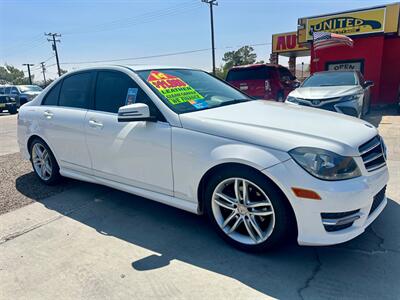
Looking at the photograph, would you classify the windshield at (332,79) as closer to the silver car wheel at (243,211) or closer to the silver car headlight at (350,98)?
the silver car headlight at (350,98)

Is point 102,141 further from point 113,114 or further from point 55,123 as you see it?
point 55,123

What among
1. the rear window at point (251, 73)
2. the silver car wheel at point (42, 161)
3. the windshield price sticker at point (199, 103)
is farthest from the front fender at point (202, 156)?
the rear window at point (251, 73)

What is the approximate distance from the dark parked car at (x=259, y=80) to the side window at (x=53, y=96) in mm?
6383

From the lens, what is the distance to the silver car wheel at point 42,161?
439cm

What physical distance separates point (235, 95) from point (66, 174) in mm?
2427

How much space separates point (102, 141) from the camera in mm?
3416

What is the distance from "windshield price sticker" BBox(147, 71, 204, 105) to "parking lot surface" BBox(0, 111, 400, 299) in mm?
1285

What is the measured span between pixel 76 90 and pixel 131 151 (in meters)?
1.39

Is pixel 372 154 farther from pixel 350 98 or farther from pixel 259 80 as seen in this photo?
pixel 259 80

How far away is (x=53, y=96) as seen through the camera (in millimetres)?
4234

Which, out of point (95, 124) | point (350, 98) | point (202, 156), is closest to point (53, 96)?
point (95, 124)

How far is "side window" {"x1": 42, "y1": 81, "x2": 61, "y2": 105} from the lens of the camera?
4.19 metres

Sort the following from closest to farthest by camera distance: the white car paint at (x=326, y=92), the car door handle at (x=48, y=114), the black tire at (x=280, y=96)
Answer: the car door handle at (x=48, y=114) → the white car paint at (x=326, y=92) → the black tire at (x=280, y=96)

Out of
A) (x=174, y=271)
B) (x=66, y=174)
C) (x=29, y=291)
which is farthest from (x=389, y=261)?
(x=66, y=174)
